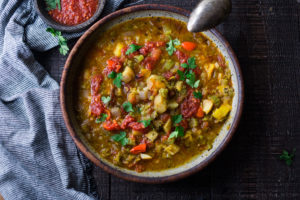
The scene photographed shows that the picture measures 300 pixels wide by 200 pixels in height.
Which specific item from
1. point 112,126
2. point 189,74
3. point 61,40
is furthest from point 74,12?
point 189,74

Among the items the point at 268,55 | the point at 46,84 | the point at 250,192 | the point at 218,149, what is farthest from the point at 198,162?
the point at 46,84

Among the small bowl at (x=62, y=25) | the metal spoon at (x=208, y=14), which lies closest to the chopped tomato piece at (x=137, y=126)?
the metal spoon at (x=208, y=14)

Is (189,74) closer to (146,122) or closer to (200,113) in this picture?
(200,113)

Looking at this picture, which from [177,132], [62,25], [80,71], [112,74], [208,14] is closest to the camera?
[208,14]

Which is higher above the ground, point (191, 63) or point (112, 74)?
point (191, 63)

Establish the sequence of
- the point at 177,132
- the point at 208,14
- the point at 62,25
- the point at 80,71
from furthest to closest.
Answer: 1. the point at 62,25
2. the point at 80,71
3. the point at 177,132
4. the point at 208,14

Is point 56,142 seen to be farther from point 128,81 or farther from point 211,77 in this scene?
point 211,77
